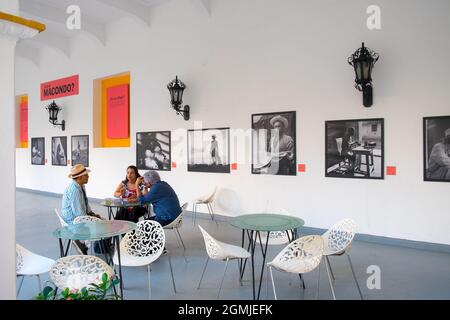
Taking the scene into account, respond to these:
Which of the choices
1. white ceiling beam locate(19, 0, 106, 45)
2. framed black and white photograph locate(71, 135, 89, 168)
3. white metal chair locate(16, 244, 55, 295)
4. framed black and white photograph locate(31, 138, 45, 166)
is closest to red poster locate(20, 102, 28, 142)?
framed black and white photograph locate(31, 138, 45, 166)

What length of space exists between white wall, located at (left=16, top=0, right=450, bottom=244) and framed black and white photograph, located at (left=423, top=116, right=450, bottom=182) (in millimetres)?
95

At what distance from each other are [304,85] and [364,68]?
113 centimetres

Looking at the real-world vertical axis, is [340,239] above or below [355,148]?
below

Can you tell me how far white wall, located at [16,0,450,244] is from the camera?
482 cm

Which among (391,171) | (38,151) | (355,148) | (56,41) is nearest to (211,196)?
(355,148)

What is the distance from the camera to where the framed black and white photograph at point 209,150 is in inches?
268

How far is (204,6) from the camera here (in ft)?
22.5

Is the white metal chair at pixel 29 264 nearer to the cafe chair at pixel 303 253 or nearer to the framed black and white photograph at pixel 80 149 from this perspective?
the cafe chair at pixel 303 253

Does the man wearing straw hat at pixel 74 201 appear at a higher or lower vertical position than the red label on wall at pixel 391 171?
lower

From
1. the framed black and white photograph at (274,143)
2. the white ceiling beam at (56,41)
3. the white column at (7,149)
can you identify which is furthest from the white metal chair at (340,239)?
the white ceiling beam at (56,41)

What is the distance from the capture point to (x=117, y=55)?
28.7ft

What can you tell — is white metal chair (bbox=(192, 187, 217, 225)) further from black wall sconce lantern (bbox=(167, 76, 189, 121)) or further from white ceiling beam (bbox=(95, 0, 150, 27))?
white ceiling beam (bbox=(95, 0, 150, 27))

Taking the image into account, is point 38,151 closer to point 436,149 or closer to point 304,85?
point 304,85
